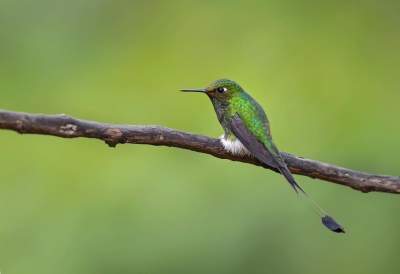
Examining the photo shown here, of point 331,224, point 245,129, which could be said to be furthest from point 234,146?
point 331,224

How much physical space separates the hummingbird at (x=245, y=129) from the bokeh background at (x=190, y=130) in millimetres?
1840

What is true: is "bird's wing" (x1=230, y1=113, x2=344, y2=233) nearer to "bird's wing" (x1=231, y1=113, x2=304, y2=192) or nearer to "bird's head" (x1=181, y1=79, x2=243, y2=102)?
"bird's wing" (x1=231, y1=113, x2=304, y2=192)

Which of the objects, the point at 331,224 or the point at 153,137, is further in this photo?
the point at 331,224

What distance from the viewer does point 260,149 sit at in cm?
459

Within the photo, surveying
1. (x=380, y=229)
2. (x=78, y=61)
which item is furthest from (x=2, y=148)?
(x=380, y=229)

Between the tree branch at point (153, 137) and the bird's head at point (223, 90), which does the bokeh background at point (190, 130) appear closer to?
the bird's head at point (223, 90)

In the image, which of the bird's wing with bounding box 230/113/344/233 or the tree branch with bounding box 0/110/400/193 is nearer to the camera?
the tree branch with bounding box 0/110/400/193

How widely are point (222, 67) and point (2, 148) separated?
94.7 inches

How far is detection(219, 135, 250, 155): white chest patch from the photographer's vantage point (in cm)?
427

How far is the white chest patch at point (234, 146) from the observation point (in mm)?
4266

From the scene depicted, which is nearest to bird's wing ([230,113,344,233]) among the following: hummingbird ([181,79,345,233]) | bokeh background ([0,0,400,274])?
hummingbird ([181,79,345,233])

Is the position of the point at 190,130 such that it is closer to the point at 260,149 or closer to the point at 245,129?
the point at 245,129

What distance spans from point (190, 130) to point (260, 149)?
2.73m

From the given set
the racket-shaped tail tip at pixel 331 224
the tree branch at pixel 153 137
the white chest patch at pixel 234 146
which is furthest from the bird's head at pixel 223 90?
the racket-shaped tail tip at pixel 331 224
